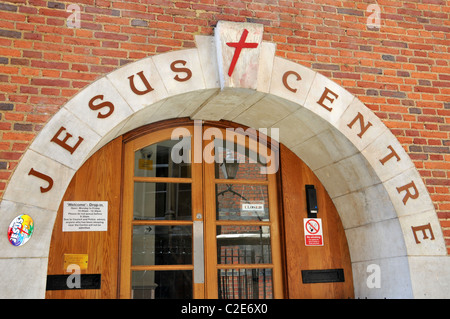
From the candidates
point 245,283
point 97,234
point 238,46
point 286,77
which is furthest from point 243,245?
point 238,46

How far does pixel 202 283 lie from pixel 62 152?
1.66m

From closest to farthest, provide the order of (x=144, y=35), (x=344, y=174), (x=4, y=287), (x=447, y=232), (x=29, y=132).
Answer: (x=4, y=287), (x=29, y=132), (x=144, y=35), (x=447, y=232), (x=344, y=174)

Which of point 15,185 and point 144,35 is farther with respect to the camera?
point 144,35

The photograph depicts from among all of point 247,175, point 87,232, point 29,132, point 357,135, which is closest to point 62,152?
point 29,132

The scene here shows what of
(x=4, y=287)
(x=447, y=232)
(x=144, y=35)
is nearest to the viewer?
(x=4, y=287)

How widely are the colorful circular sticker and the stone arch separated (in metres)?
0.05

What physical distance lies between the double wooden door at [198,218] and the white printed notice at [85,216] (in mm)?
199

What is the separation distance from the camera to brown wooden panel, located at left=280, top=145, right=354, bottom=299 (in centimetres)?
430

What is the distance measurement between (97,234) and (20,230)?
850mm

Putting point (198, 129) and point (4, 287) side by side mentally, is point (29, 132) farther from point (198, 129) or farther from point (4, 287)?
point (198, 129)

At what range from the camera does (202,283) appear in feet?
13.5

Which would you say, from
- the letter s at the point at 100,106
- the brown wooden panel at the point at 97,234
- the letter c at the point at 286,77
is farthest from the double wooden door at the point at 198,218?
the letter c at the point at 286,77
